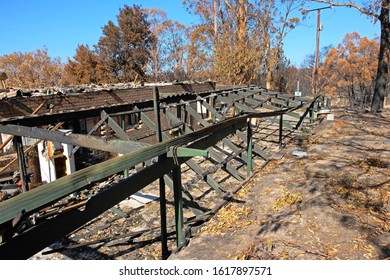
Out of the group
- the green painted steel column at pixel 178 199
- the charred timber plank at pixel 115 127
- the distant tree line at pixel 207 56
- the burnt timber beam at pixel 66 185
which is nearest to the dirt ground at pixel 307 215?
the green painted steel column at pixel 178 199

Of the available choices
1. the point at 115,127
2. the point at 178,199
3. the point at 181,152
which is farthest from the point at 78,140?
the point at 181,152

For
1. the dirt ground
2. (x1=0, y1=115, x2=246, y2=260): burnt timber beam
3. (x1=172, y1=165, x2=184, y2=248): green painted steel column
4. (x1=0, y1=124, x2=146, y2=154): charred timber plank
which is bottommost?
the dirt ground

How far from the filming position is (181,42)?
37.6m

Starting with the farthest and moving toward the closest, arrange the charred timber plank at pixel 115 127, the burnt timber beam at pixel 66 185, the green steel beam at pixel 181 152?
the charred timber plank at pixel 115 127 → the green steel beam at pixel 181 152 → the burnt timber beam at pixel 66 185

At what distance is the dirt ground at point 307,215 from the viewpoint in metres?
2.47

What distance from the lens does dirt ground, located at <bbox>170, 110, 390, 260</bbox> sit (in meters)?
2.47

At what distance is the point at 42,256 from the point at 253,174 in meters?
3.84

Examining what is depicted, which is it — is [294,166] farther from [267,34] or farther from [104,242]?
[267,34]

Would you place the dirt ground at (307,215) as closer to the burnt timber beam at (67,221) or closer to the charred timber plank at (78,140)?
the burnt timber beam at (67,221)

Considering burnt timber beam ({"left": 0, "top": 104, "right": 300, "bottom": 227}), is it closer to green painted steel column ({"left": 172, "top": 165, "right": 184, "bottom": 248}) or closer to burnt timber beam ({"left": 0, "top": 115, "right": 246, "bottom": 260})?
burnt timber beam ({"left": 0, "top": 115, "right": 246, "bottom": 260})

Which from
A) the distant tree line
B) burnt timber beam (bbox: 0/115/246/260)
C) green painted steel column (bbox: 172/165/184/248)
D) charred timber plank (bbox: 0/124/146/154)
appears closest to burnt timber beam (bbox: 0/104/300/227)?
burnt timber beam (bbox: 0/115/246/260)

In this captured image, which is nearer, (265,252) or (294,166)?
(265,252)

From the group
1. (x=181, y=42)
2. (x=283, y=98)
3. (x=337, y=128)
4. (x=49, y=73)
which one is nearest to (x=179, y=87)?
(x=283, y=98)

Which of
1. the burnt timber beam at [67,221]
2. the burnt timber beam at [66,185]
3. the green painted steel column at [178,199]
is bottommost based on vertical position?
the green painted steel column at [178,199]
